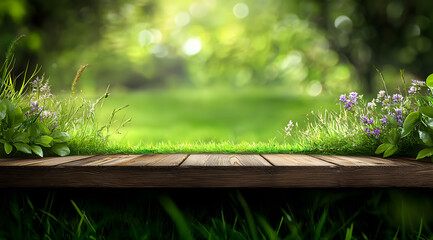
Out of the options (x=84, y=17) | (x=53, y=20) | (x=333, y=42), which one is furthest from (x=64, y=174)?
(x=333, y=42)

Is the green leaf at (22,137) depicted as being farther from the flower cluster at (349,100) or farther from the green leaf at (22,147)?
the flower cluster at (349,100)

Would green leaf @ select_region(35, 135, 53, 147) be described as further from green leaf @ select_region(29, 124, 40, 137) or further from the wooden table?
the wooden table

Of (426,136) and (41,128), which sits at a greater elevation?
(41,128)

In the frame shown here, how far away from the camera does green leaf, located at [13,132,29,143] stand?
227 centimetres

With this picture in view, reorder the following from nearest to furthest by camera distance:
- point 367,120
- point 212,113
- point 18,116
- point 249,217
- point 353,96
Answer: point 249,217, point 18,116, point 367,120, point 353,96, point 212,113

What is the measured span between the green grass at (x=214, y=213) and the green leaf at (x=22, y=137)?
329 mm

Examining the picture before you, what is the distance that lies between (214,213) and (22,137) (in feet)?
4.18

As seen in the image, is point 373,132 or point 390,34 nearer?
point 373,132

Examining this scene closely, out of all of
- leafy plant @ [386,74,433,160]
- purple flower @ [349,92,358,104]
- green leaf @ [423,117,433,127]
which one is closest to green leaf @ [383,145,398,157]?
leafy plant @ [386,74,433,160]

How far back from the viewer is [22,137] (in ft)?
7.45

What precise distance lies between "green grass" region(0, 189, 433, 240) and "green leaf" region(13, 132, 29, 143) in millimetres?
329

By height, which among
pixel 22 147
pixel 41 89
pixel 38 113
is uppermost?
pixel 41 89

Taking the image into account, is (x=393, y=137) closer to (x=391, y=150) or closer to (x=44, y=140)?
(x=391, y=150)

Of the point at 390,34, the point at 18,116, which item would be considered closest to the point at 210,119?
the point at 390,34
